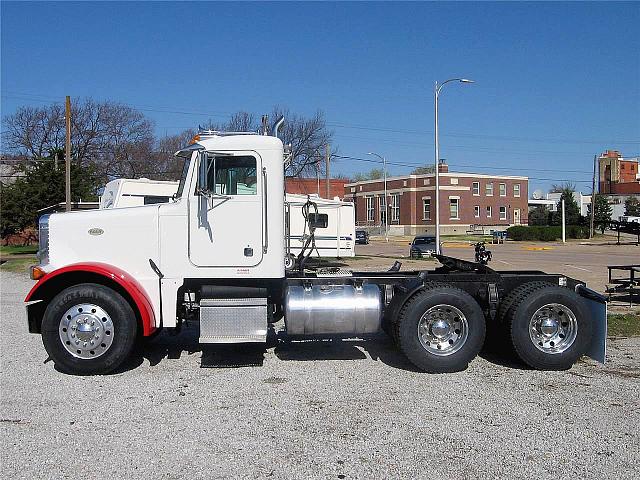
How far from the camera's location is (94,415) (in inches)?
243

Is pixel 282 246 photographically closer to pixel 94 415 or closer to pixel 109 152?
pixel 94 415

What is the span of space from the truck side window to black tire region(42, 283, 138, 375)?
188 centimetres

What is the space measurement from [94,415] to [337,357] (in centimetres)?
342

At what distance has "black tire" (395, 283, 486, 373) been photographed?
25.0ft

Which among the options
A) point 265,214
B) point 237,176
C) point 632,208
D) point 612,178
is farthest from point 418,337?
point 612,178

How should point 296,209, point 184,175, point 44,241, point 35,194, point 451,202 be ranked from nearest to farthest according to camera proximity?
point 44,241
point 184,175
point 296,209
point 35,194
point 451,202

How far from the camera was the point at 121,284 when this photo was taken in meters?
7.57

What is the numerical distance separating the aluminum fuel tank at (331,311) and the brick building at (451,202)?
7234 cm

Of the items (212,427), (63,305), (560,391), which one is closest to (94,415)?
(212,427)

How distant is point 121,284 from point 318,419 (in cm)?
304

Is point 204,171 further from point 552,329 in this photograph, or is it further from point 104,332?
point 552,329

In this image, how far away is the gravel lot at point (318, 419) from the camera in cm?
493

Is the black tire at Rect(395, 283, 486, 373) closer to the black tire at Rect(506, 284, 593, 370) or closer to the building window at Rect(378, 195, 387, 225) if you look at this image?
the black tire at Rect(506, 284, 593, 370)

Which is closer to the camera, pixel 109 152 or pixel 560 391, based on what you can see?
pixel 560 391
